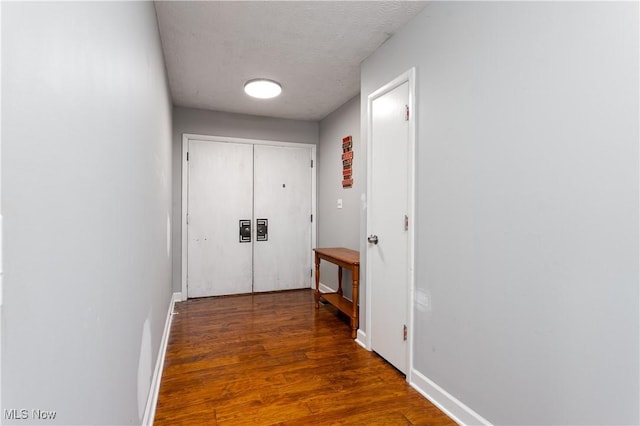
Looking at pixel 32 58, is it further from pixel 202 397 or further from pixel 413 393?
pixel 413 393

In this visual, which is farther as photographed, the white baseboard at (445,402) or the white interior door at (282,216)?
the white interior door at (282,216)

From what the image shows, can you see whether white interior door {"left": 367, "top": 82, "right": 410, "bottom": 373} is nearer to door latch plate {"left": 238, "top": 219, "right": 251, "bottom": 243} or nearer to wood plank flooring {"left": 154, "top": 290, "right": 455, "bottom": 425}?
wood plank flooring {"left": 154, "top": 290, "right": 455, "bottom": 425}

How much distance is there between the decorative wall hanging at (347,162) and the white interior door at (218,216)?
4.45ft

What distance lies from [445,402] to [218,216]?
342 centimetres

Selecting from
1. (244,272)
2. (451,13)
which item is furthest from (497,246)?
(244,272)

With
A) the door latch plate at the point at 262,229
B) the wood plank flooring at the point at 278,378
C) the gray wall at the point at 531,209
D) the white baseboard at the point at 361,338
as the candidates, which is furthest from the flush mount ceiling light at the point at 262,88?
the white baseboard at the point at 361,338

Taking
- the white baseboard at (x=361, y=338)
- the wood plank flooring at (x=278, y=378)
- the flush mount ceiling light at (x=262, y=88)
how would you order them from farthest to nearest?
the flush mount ceiling light at (x=262, y=88)
the white baseboard at (x=361, y=338)
the wood plank flooring at (x=278, y=378)

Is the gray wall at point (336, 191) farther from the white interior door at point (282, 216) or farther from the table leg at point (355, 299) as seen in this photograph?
the table leg at point (355, 299)

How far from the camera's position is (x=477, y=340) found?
173 centimetres

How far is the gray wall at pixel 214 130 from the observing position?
4.16 m

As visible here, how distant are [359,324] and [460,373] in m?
1.27

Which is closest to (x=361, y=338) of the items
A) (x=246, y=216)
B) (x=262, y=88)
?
(x=246, y=216)

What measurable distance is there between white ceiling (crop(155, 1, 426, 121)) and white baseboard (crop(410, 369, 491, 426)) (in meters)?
2.41

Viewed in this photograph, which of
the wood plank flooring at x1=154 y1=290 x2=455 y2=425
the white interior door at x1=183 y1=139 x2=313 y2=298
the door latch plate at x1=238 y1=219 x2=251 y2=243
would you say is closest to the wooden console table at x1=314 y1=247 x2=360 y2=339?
the wood plank flooring at x1=154 y1=290 x2=455 y2=425
